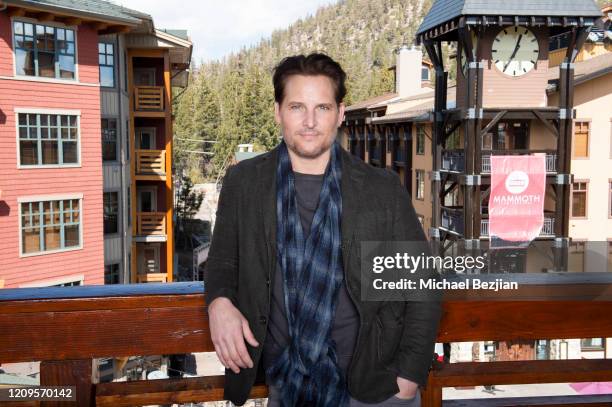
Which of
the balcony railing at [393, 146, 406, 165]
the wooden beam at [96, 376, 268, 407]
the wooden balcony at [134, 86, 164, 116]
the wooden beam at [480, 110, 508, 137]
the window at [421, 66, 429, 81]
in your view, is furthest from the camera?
the window at [421, 66, 429, 81]

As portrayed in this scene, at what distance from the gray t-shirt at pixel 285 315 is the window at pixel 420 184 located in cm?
2962

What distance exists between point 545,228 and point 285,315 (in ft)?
78.0

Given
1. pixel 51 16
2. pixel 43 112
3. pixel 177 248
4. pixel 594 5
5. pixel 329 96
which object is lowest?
pixel 177 248

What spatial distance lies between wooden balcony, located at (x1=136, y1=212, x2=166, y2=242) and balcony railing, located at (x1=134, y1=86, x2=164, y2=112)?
4.11 meters

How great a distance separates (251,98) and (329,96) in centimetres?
8130

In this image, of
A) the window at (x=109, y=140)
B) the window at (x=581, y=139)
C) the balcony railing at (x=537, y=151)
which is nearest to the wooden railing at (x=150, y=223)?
the window at (x=109, y=140)

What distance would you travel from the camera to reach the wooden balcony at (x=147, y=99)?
24938 mm

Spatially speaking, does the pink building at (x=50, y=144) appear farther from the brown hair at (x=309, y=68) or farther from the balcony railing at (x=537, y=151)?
the brown hair at (x=309, y=68)

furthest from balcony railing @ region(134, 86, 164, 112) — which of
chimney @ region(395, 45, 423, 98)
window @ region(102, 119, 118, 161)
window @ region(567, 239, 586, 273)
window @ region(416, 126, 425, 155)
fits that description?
chimney @ region(395, 45, 423, 98)

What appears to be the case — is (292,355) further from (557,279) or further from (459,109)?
(459,109)

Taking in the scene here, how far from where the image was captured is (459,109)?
79.6 ft

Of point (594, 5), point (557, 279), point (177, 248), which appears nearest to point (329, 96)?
point (557, 279)

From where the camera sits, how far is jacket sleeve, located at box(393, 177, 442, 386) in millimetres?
2395

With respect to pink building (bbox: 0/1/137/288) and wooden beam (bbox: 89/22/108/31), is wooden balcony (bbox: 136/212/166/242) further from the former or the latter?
wooden beam (bbox: 89/22/108/31)
